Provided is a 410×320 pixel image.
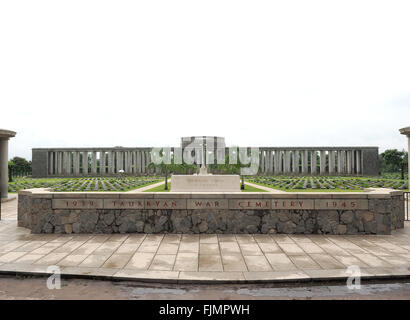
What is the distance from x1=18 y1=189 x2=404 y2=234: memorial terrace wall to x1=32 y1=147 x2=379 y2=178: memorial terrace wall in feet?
207

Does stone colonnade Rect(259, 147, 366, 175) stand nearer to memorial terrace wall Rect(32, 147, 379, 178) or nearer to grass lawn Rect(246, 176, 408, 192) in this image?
memorial terrace wall Rect(32, 147, 379, 178)

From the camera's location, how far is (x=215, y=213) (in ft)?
29.0

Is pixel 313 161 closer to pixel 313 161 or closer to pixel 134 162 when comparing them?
pixel 313 161

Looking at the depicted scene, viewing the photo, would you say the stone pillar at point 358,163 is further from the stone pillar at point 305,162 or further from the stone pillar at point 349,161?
the stone pillar at point 305,162

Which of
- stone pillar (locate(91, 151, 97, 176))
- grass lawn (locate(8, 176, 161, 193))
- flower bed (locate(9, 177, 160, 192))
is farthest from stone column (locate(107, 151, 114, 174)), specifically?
flower bed (locate(9, 177, 160, 192))

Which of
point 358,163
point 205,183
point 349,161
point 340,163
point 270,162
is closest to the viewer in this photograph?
point 205,183

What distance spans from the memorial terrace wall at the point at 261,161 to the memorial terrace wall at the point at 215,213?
6297 centimetres

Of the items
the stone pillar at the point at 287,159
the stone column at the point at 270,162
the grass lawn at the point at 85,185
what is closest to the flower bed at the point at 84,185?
the grass lawn at the point at 85,185

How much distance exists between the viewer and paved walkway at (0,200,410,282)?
18.2 feet

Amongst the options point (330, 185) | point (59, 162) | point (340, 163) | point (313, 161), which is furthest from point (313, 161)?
point (59, 162)

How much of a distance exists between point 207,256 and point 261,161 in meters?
70.6

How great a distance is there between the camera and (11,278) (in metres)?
5.65

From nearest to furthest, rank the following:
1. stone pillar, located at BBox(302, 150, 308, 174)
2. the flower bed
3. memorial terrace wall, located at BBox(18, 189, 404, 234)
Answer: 1. memorial terrace wall, located at BBox(18, 189, 404, 234)
2. the flower bed
3. stone pillar, located at BBox(302, 150, 308, 174)

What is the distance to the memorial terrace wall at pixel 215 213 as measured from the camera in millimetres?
8734
